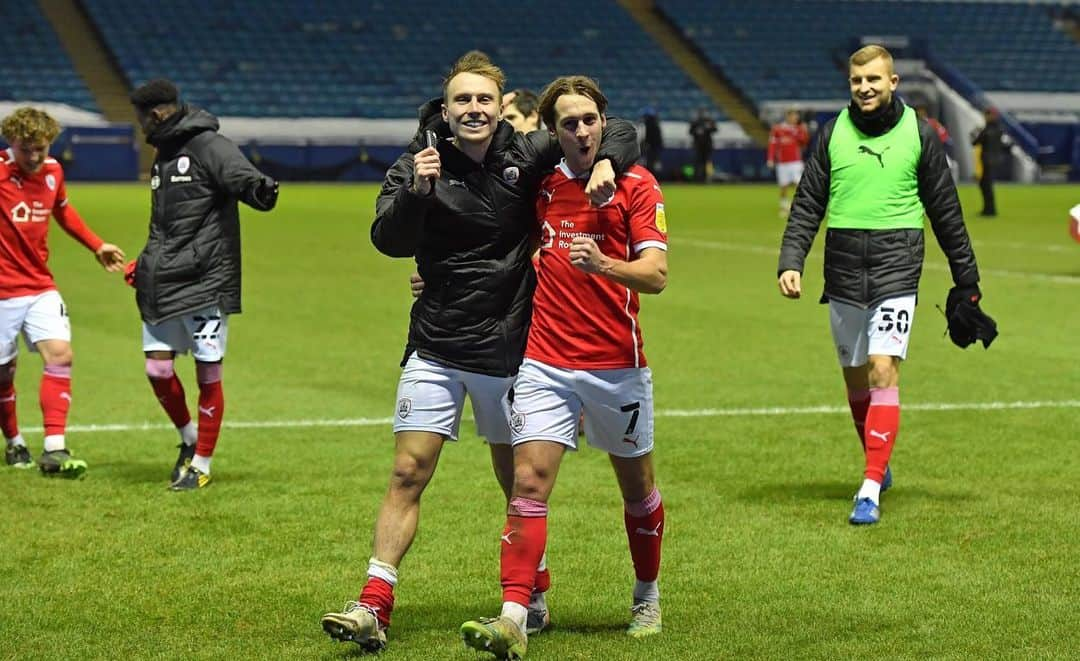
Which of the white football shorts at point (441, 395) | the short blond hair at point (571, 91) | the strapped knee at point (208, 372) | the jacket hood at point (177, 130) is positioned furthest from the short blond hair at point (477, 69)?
the strapped knee at point (208, 372)

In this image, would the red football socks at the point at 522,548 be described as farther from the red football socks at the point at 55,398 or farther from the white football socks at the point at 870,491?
the red football socks at the point at 55,398

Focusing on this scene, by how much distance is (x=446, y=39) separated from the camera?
61312 mm

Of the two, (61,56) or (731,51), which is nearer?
(61,56)

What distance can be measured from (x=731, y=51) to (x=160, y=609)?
58685 mm

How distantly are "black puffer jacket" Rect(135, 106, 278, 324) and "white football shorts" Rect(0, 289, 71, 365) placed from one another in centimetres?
82

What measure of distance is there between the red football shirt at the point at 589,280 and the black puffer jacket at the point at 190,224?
12.1 ft

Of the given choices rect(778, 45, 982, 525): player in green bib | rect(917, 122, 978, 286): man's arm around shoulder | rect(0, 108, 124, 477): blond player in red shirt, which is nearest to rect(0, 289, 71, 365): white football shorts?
rect(0, 108, 124, 477): blond player in red shirt

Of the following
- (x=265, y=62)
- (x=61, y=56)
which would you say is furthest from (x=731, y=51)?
(x=61, y=56)

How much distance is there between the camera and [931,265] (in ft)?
76.4

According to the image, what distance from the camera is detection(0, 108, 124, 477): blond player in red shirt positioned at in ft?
32.5

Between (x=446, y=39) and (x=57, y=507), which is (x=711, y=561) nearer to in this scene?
(x=57, y=507)

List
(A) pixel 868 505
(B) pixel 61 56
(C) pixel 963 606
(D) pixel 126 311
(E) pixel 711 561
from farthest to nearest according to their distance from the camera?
1. (B) pixel 61 56
2. (D) pixel 126 311
3. (A) pixel 868 505
4. (E) pixel 711 561
5. (C) pixel 963 606

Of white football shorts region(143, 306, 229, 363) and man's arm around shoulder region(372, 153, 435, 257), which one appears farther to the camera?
white football shorts region(143, 306, 229, 363)

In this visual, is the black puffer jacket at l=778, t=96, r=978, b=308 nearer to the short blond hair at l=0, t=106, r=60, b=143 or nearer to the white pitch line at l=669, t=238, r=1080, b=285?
the short blond hair at l=0, t=106, r=60, b=143
